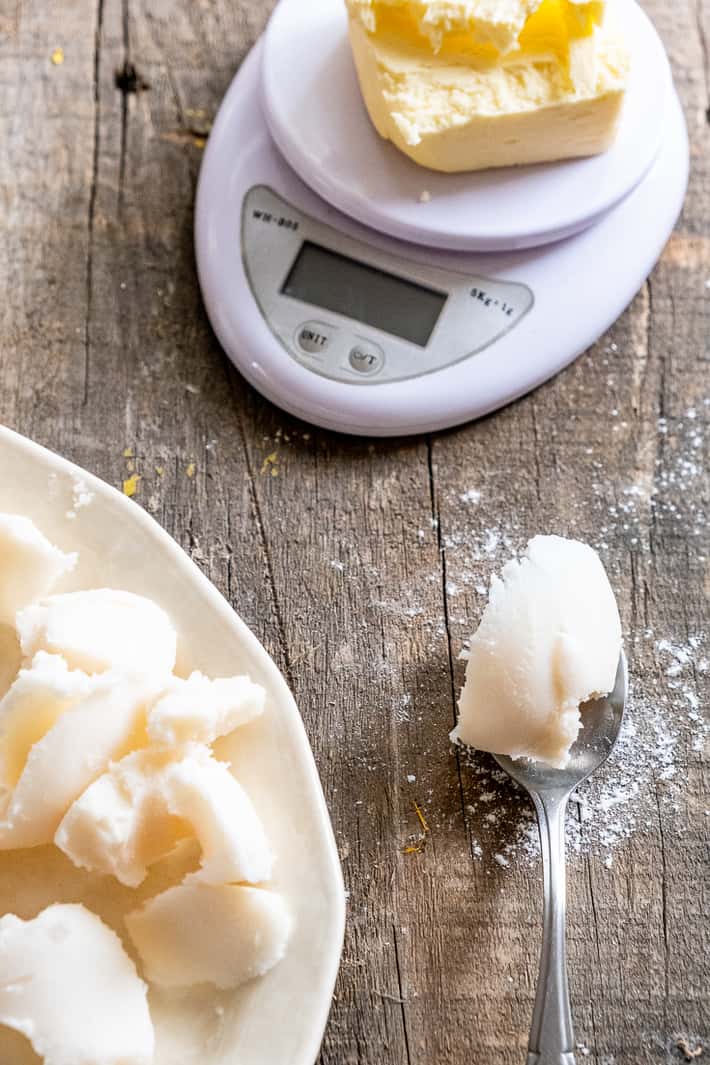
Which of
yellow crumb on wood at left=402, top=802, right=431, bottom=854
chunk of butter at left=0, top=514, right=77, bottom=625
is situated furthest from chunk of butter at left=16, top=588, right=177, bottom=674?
yellow crumb on wood at left=402, top=802, right=431, bottom=854

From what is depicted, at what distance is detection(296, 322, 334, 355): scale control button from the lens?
3.41 feet

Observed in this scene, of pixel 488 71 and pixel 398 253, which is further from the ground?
pixel 488 71

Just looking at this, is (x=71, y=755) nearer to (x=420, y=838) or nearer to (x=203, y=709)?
(x=203, y=709)

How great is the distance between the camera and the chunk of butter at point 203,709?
0.79 meters

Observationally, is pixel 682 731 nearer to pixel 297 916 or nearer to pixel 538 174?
pixel 297 916

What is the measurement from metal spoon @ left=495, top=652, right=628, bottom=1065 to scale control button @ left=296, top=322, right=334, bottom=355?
1.37 feet

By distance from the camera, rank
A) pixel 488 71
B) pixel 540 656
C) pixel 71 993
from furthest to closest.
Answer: pixel 488 71
pixel 540 656
pixel 71 993

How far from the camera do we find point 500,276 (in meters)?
1.06

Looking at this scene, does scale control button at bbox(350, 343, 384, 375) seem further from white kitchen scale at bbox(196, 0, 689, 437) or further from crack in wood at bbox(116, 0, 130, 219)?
crack in wood at bbox(116, 0, 130, 219)

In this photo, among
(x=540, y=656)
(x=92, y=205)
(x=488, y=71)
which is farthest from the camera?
(x=92, y=205)

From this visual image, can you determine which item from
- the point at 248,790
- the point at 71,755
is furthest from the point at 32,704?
the point at 248,790

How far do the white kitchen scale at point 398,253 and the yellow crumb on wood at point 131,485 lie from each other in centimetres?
15

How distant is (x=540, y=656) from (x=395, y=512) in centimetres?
24

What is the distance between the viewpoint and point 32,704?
795mm
